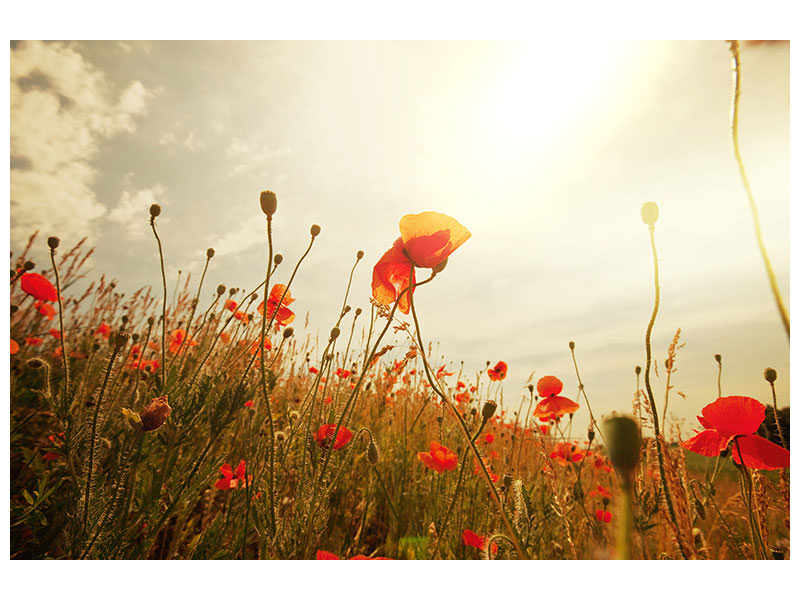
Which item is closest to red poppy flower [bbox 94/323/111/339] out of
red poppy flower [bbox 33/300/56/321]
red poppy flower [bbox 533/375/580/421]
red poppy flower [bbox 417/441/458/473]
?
red poppy flower [bbox 33/300/56/321]

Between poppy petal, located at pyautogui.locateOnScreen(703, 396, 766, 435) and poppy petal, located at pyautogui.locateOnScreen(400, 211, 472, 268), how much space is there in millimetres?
726

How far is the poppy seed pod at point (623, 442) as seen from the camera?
0.66 metres

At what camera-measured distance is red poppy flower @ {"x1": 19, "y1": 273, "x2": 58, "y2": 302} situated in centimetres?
141

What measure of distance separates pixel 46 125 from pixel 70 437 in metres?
1.06

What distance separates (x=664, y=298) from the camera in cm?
149

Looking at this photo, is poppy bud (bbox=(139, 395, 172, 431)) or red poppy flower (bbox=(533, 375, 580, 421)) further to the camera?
red poppy flower (bbox=(533, 375, 580, 421))

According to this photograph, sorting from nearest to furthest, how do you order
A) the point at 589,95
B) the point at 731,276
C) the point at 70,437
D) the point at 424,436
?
the point at 70,437 → the point at 731,276 → the point at 589,95 → the point at 424,436

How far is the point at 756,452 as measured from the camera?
1095mm

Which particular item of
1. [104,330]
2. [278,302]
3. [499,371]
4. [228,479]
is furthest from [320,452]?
[104,330]

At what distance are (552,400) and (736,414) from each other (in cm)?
57

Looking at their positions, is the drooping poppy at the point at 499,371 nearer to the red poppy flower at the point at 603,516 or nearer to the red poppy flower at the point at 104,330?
the red poppy flower at the point at 603,516

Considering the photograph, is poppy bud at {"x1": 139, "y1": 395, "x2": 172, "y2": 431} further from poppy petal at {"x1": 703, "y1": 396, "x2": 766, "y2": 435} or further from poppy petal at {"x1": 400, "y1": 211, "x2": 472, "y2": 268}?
poppy petal at {"x1": 703, "y1": 396, "x2": 766, "y2": 435}
